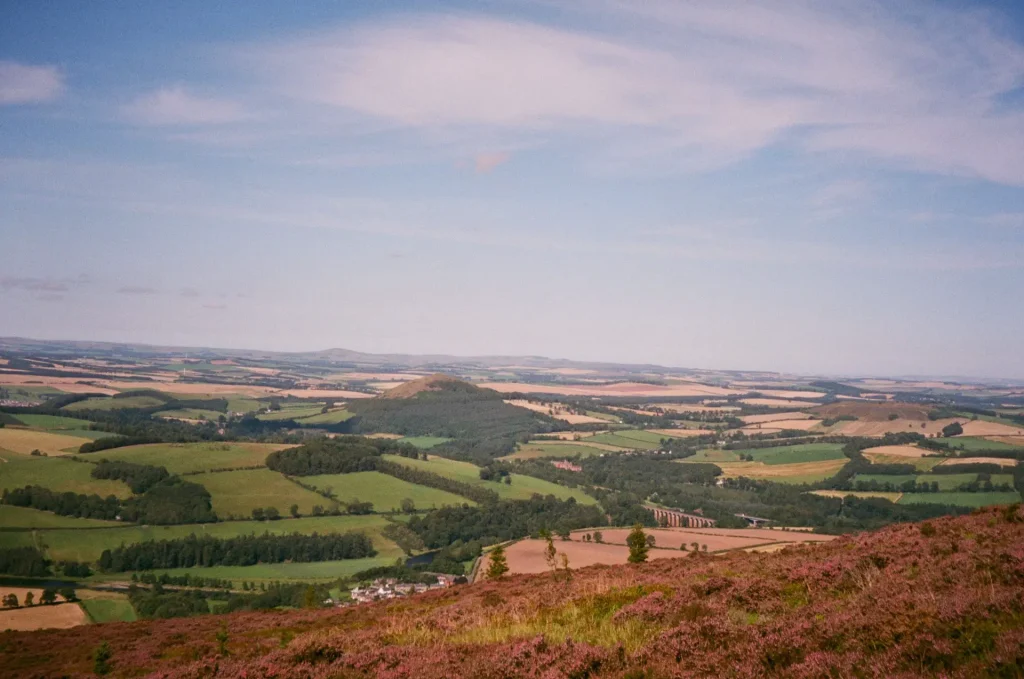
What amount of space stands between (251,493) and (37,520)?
25.9 meters

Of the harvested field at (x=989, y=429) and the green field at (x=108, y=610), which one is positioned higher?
the harvested field at (x=989, y=429)

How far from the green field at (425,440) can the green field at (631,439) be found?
42.6 m

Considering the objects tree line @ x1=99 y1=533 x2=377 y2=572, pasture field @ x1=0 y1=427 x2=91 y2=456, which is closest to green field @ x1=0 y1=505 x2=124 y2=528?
tree line @ x1=99 y1=533 x2=377 y2=572

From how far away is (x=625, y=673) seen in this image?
908cm

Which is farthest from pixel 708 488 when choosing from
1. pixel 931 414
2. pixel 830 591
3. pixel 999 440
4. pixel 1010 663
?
pixel 1010 663

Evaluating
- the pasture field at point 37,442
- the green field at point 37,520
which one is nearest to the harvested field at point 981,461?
the green field at point 37,520

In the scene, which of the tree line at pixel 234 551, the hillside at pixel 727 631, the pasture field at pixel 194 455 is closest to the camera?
the hillside at pixel 727 631

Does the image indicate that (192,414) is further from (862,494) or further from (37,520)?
(862,494)

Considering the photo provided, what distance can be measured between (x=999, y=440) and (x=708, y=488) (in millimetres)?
62913

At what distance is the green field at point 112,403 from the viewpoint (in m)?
164

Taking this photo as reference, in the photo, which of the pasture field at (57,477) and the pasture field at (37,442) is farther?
the pasture field at (37,442)

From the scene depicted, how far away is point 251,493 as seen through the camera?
309ft

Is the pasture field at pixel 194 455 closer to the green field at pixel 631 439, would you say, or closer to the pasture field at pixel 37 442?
the pasture field at pixel 37 442

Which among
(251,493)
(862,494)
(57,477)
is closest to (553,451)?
(862,494)
